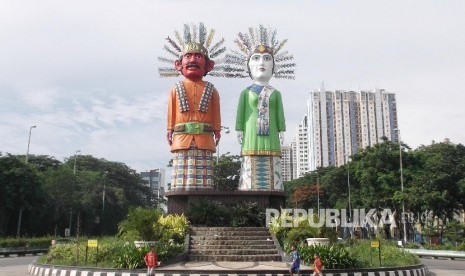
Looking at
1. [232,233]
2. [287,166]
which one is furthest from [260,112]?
[287,166]

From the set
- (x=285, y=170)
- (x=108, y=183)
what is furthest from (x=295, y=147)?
(x=108, y=183)

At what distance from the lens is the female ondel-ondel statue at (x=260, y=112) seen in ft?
89.2

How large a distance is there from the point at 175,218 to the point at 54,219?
28.0 meters

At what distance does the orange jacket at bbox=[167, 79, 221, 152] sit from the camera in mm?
26875

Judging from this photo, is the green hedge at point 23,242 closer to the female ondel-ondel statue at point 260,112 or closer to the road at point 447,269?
the female ondel-ondel statue at point 260,112

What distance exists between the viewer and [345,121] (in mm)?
64812

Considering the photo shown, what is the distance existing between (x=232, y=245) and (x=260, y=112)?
1074 cm

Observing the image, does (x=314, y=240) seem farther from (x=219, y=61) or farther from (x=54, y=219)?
(x=54, y=219)

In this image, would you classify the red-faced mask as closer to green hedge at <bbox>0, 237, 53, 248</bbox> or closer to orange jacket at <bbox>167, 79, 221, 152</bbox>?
orange jacket at <bbox>167, 79, 221, 152</bbox>

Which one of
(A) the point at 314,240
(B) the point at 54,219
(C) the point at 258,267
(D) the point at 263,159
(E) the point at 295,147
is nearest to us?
(C) the point at 258,267

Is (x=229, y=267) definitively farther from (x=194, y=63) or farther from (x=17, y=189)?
(x=17, y=189)

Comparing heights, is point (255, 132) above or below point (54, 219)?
above

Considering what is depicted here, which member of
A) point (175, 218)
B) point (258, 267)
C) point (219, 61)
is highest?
point (219, 61)

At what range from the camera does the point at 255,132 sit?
27.6 m
